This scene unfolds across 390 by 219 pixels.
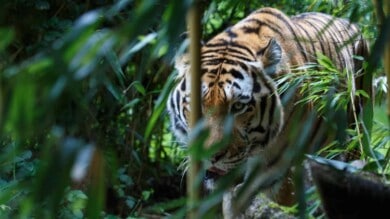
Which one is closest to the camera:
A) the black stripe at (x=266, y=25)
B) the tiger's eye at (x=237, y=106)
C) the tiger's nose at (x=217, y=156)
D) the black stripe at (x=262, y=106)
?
the tiger's nose at (x=217, y=156)

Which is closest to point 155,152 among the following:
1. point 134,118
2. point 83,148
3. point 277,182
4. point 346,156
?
point 134,118

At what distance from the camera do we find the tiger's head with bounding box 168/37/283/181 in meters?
3.39

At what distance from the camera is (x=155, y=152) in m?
5.02

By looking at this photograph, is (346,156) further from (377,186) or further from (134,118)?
(134,118)

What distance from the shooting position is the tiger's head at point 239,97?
3395 mm

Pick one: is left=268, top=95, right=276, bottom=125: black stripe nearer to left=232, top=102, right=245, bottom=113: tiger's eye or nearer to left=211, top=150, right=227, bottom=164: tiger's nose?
left=232, top=102, right=245, bottom=113: tiger's eye

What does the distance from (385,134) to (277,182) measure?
0.32m

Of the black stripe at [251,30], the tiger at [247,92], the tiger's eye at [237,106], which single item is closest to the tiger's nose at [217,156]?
the tiger at [247,92]

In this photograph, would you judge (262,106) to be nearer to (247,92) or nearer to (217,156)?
(247,92)

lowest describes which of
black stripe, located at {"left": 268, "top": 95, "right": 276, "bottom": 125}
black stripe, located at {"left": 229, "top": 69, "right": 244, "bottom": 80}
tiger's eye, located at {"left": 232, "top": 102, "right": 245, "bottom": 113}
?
black stripe, located at {"left": 268, "top": 95, "right": 276, "bottom": 125}

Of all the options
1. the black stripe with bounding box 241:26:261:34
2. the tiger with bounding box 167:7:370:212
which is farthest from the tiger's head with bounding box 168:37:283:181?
the black stripe with bounding box 241:26:261:34

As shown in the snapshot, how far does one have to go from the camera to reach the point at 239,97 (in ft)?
11.5

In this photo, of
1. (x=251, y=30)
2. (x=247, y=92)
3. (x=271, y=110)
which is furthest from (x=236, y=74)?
(x=251, y=30)

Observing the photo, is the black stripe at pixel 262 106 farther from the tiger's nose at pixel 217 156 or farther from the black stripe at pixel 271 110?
the tiger's nose at pixel 217 156
